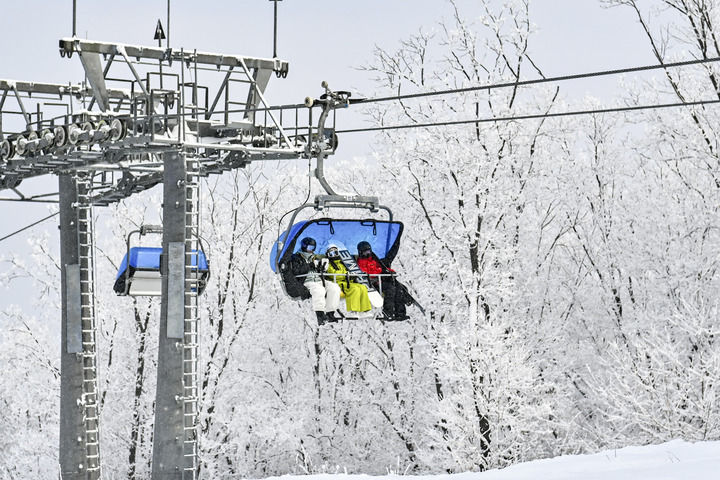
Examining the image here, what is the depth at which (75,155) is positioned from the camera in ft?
50.9

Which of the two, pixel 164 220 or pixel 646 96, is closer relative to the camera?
pixel 164 220

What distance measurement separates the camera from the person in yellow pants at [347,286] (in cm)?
1065

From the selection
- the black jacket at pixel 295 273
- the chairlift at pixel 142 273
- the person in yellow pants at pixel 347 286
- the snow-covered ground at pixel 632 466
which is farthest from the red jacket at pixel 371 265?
the chairlift at pixel 142 273

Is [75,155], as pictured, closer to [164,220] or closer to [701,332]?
[164,220]

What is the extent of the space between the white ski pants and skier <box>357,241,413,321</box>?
0.60 metres

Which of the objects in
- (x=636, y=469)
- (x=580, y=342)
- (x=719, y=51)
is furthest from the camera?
(x=580, y=342)

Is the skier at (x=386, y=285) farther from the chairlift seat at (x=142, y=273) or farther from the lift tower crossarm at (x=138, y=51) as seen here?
the lift tower crossarm at (x=138, y=51)

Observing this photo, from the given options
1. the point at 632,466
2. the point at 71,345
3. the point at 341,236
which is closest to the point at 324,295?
the point at 341,236

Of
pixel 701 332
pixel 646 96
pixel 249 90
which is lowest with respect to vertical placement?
pixel 701 332

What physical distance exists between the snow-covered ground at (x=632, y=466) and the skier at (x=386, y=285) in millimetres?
1916

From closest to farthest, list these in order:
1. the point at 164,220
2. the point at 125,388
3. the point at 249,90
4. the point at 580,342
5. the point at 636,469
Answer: the point at 636,469
the point at 164,220
the point at 249,90
the point at 580,342
the point at 125,388

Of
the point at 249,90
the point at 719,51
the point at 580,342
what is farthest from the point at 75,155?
the point at 580,342

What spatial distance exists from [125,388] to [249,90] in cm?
1518

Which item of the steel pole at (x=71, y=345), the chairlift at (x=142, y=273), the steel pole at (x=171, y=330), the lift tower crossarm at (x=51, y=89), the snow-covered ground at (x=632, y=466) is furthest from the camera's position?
the lift tower crossarm at (x=51, y=89)
